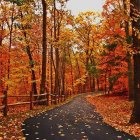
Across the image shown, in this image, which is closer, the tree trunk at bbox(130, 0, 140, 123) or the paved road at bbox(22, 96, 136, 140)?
the paved road at bbox(22, 96, 136, 140)

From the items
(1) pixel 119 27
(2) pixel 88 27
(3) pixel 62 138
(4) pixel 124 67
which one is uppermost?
(2) pixel 88 27

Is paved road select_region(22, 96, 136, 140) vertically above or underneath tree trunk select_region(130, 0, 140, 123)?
underneath

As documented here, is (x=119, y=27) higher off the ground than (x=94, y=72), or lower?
higher

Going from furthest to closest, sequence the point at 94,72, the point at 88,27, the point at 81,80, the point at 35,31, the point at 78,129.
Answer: the point at 81,80 < the point at 88,27 < the point at 94,72 < the point at 35,31 < the point at 78,129

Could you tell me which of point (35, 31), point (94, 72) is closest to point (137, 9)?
point (35, 31)

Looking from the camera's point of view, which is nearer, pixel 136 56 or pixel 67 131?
pixel 67 131

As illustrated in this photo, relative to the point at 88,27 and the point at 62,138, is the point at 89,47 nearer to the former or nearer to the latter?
the point at 88,27

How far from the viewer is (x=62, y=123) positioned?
14.9 metres

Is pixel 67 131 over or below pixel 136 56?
below

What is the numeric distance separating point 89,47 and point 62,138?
55.2 m

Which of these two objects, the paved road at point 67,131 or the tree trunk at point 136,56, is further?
the tree trunk at point 136,56

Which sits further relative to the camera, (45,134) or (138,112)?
(138,112)

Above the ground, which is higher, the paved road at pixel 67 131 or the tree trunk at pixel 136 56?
the tree trunk at pixel 136 56

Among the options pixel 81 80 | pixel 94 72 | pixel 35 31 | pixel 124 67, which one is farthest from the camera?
pixel 81 80
